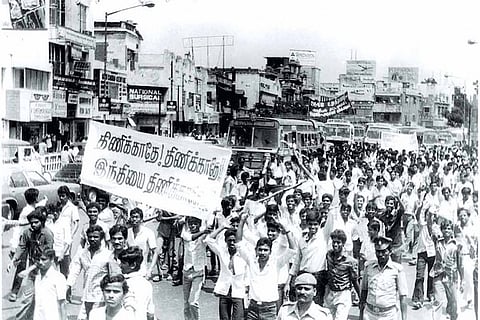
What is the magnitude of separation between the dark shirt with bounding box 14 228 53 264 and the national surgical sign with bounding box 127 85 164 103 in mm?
1701

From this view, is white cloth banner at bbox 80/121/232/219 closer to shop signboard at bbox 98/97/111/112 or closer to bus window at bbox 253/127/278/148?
shop signboard at bbox 98/97/111/112

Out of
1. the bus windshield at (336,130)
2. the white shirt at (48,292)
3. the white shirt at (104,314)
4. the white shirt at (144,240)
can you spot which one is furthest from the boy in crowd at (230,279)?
the bus windshield at (336,130)

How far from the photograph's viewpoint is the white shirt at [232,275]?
5.22 meters

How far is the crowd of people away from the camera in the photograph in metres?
5.00

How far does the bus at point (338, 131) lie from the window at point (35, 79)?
289 cm

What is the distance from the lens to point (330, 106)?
6.98 meters

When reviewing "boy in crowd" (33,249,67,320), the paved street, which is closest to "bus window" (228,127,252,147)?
the paved street

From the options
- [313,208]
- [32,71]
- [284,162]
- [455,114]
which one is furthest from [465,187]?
[32,71]

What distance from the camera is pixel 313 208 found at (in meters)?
6.29

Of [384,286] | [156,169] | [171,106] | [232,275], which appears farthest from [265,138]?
[384,286]

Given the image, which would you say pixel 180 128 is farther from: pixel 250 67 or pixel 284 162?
pixel 284 162

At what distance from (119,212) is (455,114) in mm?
3284

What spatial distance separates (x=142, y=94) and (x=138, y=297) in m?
2.94

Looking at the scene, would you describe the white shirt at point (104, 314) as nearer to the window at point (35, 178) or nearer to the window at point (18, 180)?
the window at point (35, 178)
